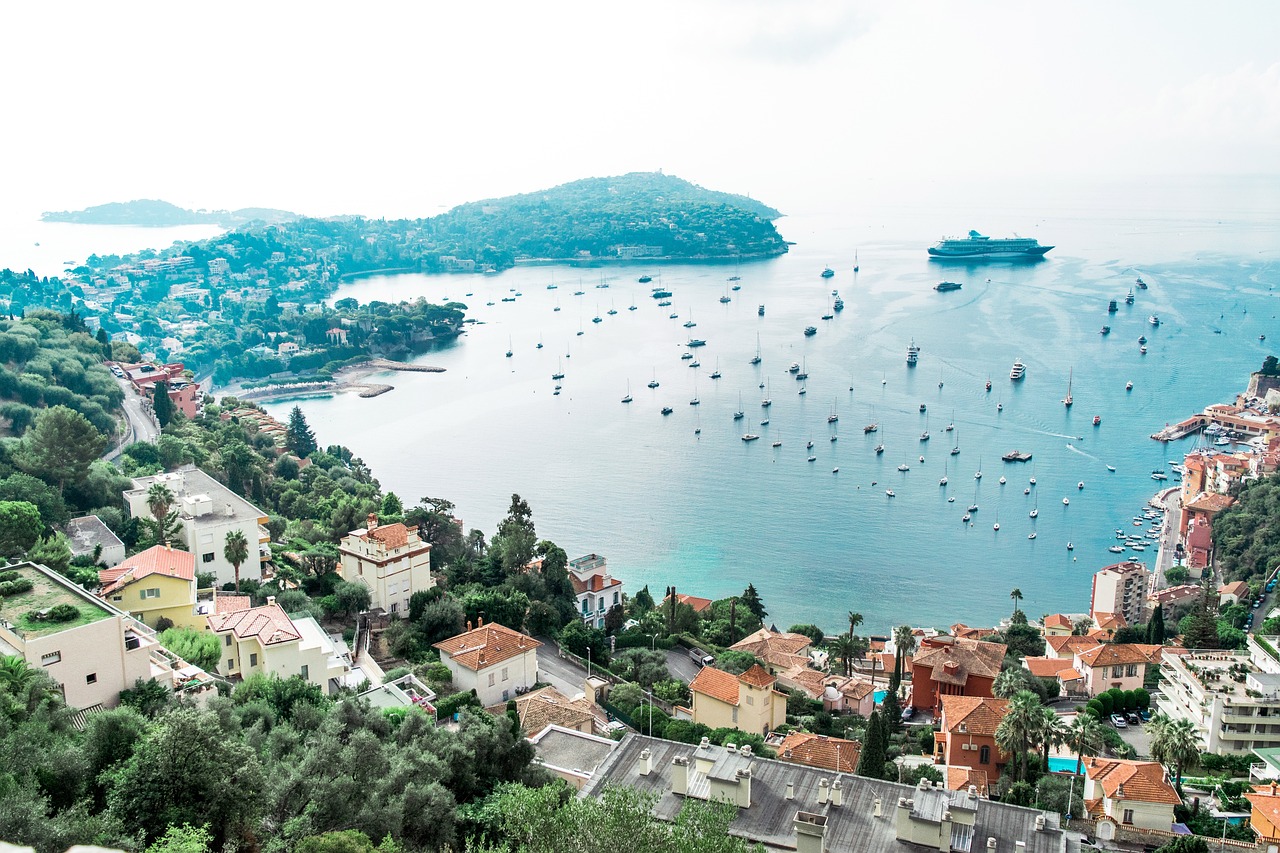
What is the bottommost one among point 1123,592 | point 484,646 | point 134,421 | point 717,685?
point 1123,592

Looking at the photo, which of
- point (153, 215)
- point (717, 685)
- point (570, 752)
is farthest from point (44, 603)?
point (153, 215)

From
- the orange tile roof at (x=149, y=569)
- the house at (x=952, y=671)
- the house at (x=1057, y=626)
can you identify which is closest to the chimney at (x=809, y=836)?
the orange tile roof at (x=149, y=569)

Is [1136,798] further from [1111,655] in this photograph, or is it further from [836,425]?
[836,425]

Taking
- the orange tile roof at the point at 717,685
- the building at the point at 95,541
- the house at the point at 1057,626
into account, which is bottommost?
the house at the point at 1057,626

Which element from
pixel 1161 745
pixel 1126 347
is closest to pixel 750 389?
pixel 1126 347

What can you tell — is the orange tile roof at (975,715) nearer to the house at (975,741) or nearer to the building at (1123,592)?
the house at (975,741)

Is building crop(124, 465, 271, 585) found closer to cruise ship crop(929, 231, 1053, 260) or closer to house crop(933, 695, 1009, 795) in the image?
house crop(933, 695, 1009, 795)
